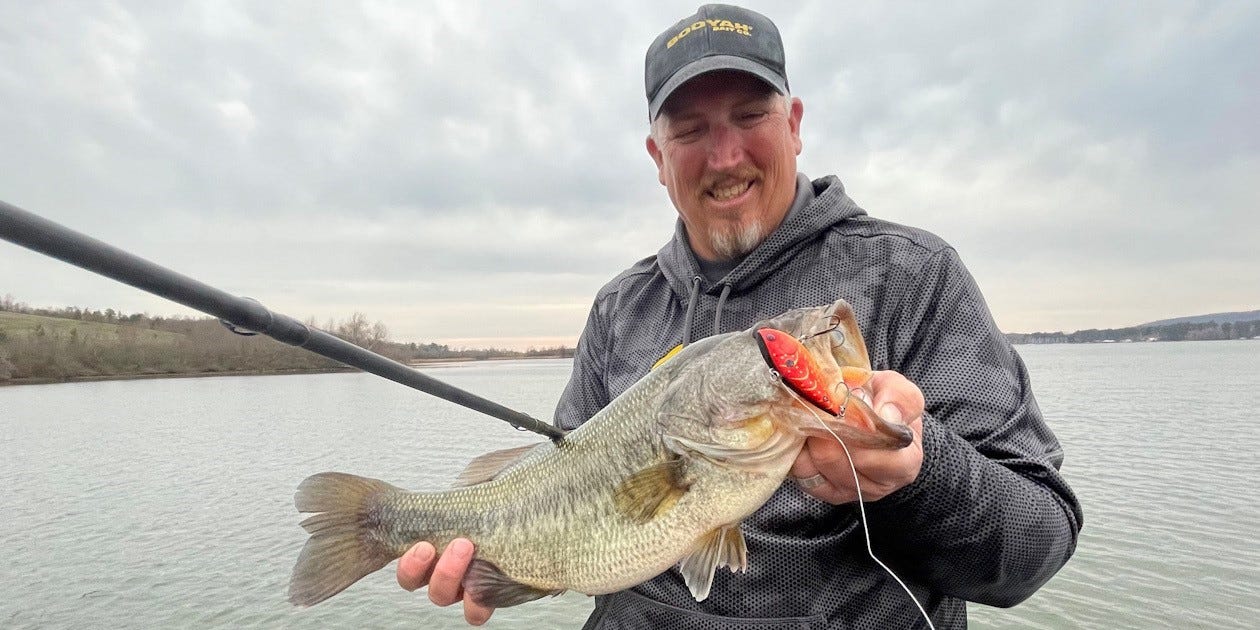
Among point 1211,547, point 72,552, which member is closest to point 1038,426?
point 1211,547

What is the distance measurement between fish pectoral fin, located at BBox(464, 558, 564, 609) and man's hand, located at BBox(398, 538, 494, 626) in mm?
31

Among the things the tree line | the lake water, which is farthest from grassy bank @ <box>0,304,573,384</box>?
the lake water

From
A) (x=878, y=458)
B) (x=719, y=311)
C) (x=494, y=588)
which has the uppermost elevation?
(x=719, y=311)

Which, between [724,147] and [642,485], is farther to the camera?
[724,147]

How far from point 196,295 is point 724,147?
7.61 feet

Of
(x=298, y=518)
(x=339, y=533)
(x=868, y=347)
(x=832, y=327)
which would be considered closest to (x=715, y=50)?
(x=868, y=347)

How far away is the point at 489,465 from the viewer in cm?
319

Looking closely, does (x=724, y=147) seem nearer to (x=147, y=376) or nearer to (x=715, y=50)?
(x=715, y=50)

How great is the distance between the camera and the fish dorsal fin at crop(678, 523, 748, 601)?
7.86 feet

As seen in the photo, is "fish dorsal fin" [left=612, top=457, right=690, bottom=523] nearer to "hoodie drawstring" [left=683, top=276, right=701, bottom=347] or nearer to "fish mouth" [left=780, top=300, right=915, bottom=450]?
"fish mouth" [left=780, top=300, right=915, bottom=450]

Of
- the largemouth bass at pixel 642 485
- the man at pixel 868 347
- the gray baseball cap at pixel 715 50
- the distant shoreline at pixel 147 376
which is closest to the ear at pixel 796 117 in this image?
the man at pixel 868 347

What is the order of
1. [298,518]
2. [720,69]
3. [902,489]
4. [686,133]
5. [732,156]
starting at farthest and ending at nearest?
[298,518]
[686,133]
[732,156]
[720,69]
[902,489]

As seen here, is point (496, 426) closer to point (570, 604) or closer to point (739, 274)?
point (570, 604)

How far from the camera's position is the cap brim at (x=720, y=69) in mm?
3143
